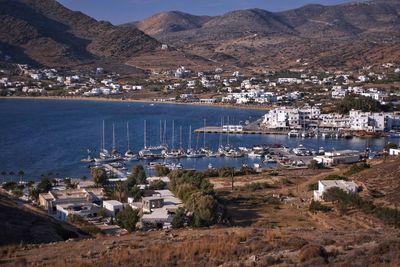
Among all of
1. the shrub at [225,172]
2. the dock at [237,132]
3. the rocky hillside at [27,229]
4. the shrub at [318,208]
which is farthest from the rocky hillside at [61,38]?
the rocky hillside at [27,229]

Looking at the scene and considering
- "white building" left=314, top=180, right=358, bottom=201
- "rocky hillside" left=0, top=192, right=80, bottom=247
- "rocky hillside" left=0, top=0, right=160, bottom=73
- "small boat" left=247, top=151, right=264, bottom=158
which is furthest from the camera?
"rocky hillside" left=0, top=0, right=160, bottom=73

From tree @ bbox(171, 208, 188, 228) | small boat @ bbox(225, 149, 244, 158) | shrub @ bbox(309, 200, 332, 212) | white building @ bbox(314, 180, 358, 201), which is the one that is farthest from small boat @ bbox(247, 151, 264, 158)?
tree @ bbox(171, 208, 188, 228)

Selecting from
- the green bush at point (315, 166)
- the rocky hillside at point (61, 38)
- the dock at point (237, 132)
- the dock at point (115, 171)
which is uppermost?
the rocky hillside at point (61, 38)

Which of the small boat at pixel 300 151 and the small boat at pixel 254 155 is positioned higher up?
the small boat at pixel 300 151

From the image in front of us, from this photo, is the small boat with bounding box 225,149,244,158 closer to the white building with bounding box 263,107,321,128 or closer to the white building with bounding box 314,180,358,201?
the white building with bounding box 263,107,321,128

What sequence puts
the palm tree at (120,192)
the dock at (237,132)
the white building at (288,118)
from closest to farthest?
1. the palm tree at (120,192)
2. the dock at (237,132)
3. the white building at (288,118)

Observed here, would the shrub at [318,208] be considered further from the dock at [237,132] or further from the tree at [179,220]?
the dock at [237,132]

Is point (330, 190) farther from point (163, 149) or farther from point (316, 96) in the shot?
point (316, 96)
